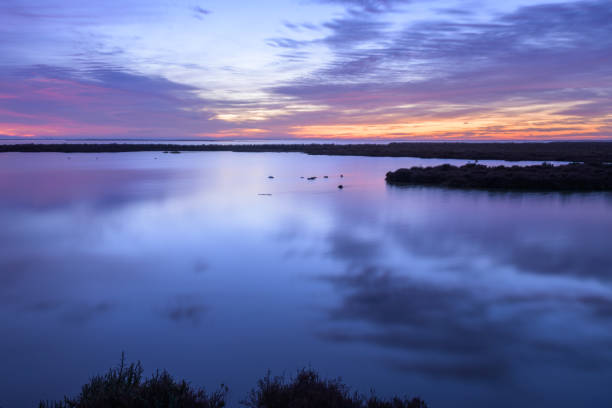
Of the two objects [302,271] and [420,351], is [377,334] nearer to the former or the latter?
[420,351]

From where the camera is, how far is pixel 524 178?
2566 centimetres

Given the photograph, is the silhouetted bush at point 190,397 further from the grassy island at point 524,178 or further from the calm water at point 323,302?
the grassy island at point 524,178

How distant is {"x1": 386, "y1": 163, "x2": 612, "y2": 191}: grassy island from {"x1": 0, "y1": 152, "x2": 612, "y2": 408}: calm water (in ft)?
28.7

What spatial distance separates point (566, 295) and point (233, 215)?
1297 centimetres

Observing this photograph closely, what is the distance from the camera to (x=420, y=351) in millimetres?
6156

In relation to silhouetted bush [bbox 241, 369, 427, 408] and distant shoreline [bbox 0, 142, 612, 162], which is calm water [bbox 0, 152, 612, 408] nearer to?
silhouetted bush [bbox 241, 369, 427, 408]

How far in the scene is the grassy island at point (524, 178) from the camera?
24984 mm

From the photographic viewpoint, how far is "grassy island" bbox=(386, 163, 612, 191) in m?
25.0

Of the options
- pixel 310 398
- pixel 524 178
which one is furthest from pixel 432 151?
pixel 310 398

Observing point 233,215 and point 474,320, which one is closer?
point 474,320

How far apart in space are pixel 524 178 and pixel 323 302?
22.4 metres

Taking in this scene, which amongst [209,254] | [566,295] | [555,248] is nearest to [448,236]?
[555,248]

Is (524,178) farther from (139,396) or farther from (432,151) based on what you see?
(432,151)

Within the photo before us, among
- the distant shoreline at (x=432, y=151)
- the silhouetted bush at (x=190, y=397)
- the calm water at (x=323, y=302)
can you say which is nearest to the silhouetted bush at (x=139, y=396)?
the silhouetted bush at (x=190, y=397)
